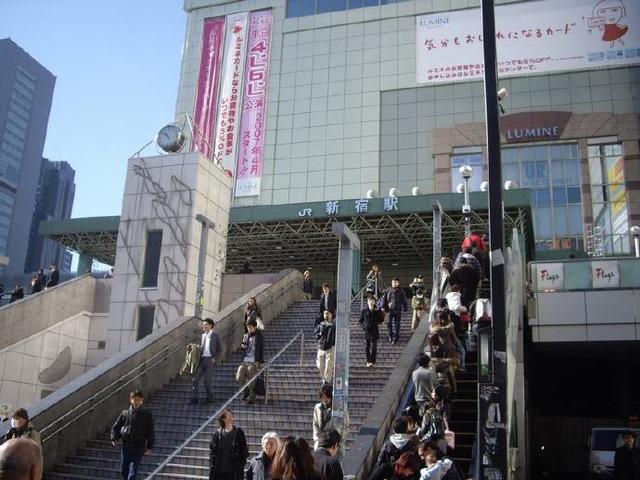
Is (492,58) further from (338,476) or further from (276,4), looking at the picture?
(276,4)

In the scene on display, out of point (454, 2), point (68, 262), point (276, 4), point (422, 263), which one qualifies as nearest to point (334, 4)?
point (276, 4)

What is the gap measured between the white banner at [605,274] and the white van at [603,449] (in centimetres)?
570

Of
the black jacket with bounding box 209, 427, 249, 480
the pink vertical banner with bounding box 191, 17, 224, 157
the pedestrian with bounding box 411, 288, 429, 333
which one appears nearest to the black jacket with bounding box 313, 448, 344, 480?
the black jacket with bounding box 209, 427, 249, 480

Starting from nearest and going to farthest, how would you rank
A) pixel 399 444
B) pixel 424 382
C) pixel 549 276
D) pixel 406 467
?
pixel 406 467 → pixel 399 444 → pixel 424 382 → pixel 549 276

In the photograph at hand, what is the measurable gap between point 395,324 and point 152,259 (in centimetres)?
844

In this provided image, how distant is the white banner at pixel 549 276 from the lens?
21922mm

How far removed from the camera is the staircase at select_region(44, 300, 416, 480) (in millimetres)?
10578

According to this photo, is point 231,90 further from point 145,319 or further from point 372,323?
point 372,323

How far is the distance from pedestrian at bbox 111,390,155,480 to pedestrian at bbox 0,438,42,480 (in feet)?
21.1

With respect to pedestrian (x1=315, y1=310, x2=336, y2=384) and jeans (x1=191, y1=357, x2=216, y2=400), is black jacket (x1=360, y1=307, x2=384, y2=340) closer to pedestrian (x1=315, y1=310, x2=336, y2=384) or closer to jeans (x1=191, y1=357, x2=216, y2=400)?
pedestrian (x1=315, y1=310, x2=336, y2=384)

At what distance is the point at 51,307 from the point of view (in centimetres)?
2139

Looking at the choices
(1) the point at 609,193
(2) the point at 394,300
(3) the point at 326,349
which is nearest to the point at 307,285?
(2) the point at 394,300

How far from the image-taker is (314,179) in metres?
42.5

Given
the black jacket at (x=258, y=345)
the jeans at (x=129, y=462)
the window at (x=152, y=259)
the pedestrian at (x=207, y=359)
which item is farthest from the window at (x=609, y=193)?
the jeans at (x=129, y=462)
